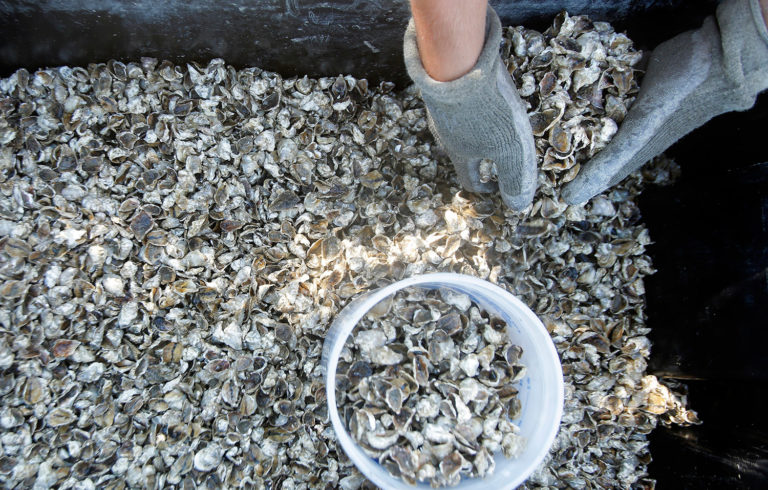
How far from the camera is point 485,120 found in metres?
1.01

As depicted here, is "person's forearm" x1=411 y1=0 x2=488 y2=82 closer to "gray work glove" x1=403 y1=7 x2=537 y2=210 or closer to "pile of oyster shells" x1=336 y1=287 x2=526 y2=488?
"gray work glove" x1=403 y1=7 x2=537 y2=210

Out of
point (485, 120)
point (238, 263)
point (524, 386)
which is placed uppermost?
point (485, 120)

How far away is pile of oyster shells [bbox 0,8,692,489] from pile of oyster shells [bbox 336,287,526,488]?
0.10 metres

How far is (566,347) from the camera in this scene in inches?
49.0

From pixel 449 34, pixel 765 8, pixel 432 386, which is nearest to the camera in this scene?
pixel 449 34

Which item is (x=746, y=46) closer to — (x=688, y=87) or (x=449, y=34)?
(x=688, y=87)

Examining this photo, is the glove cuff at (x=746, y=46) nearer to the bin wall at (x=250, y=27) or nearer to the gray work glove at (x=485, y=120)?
the bin wall at (x=250, y=27)

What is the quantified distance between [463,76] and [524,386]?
67 cm

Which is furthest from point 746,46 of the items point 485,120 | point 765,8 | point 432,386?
point 432,386

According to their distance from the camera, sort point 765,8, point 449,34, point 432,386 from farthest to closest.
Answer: point 432,386
point 765,8
point 449,34

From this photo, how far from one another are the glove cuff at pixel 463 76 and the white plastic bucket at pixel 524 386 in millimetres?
347

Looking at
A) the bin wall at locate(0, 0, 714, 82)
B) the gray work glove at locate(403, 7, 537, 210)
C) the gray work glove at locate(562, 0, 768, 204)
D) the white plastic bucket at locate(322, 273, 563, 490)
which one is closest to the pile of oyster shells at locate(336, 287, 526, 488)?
the white plastic bucket at locate(322, 273, 563, 490)

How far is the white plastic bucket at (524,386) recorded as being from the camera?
99cm

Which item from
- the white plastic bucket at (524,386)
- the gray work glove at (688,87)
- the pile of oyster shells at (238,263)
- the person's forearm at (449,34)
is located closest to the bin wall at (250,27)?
the pile of oyster shells at (238,263)
